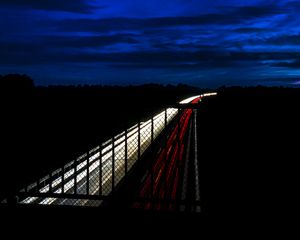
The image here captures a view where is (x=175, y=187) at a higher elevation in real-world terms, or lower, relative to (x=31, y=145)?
lower

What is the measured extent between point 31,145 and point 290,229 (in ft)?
17.2

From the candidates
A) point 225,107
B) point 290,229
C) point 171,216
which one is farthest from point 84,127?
point 225,107

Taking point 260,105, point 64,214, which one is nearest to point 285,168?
point 64,214

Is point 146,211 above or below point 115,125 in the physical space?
below

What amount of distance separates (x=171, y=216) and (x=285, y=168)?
1539 cm

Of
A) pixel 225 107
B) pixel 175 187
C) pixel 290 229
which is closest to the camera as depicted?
pixel 290 229

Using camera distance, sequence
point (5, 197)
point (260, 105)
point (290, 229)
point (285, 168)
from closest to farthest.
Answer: point (290, 229) < point (5, 197) < point (285, 168) < point (260, 105)

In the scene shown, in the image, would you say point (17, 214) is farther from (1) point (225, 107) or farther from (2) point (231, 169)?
(1) point (225, 107)

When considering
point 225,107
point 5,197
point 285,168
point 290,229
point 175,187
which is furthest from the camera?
point 225,107

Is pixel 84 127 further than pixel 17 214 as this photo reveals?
Yes

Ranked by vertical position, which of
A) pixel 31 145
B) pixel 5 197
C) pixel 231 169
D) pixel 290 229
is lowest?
pixel 231 169

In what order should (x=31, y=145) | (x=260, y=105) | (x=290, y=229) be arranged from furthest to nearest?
(x=260, y=105), (x=31, y=145), (x=290, y=229)

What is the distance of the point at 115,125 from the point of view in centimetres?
826

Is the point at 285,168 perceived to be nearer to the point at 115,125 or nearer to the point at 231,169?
the point at 231,169
